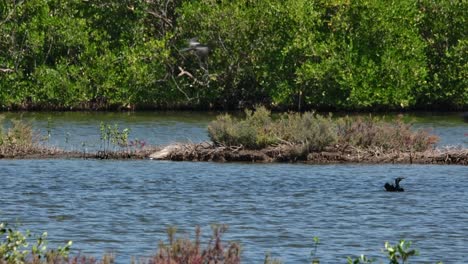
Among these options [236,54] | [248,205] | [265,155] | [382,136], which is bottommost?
[248,205]

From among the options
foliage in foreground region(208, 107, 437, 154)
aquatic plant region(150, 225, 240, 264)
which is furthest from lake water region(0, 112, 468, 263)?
aquatic plant region(150, 225, 240, 264)

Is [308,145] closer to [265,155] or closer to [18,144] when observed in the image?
[265,155]

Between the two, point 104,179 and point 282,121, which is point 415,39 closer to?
point 282,121

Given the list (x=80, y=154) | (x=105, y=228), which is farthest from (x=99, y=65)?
(x=105, y=228)

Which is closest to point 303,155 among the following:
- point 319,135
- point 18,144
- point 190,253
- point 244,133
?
point 319,135

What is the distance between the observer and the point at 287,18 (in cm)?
6619

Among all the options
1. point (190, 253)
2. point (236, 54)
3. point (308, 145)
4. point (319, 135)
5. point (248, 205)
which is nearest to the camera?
point (190, 253)

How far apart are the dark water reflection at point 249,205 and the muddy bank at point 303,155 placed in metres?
0.33

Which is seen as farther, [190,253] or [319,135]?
[319,135]

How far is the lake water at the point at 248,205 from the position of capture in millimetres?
22641

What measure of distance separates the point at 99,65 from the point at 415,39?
683 inches

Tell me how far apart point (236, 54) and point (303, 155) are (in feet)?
104

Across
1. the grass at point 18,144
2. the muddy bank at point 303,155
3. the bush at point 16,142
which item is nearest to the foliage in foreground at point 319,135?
the muddy bank at point 303,155

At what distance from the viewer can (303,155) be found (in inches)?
1469
